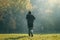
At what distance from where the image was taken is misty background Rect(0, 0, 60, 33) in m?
17.3

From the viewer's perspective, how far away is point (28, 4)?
58.7 feet

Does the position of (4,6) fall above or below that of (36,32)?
above

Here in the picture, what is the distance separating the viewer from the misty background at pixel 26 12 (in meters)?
17.3

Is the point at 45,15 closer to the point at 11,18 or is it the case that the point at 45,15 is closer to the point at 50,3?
the point at 50,3

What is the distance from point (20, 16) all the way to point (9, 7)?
42.4 inches

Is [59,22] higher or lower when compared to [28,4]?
lower

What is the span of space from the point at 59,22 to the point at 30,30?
3.17 meters

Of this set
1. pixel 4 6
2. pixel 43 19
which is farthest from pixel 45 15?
pixel 4 6

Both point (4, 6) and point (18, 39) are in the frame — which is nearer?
point (18, 39)

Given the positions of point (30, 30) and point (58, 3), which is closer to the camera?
point (30, 30)

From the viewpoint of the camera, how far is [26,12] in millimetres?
17797

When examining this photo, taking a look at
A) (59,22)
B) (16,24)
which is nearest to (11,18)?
(16,24)

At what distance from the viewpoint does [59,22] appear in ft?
57.9

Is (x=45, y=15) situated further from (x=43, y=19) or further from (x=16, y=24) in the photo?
(x=16, y=24)
